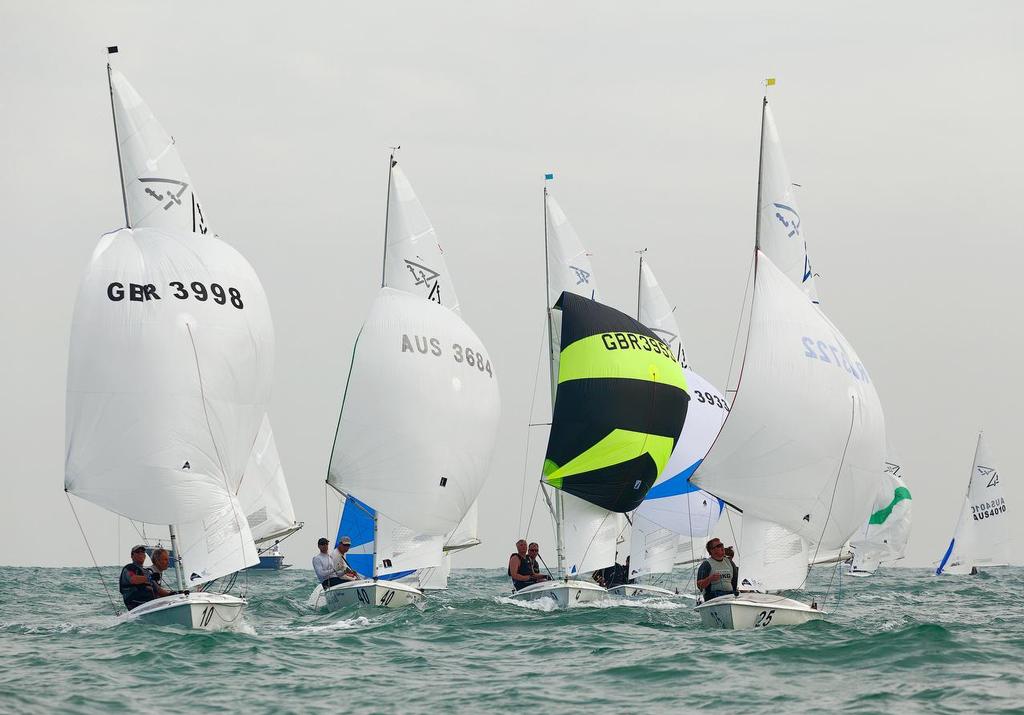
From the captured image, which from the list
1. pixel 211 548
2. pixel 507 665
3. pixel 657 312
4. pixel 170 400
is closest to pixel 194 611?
pixel 211 548

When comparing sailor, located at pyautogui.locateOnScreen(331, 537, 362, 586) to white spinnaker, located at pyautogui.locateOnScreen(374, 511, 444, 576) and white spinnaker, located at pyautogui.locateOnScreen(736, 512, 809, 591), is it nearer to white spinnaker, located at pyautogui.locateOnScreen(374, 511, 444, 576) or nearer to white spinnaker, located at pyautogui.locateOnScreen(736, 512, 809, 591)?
white spinnaker, located at pyautogui.locateOnScreen(374, 511, 444, 576)

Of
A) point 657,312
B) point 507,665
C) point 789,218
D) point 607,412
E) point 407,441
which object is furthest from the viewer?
point 657,312

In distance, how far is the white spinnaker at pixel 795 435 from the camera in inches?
775

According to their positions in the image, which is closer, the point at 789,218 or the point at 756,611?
the point at 756,611

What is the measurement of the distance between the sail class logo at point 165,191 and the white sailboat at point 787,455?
9278 mm

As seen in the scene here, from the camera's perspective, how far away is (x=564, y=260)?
29953 millimetres

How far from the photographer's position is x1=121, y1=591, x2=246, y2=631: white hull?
1842cm

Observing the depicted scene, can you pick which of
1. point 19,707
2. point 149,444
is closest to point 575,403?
point 149,444

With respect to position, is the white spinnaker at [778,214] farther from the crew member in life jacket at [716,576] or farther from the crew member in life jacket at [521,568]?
the crew member in life jacket at [521,568]

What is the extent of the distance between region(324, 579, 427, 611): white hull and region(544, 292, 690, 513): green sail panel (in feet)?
12.4

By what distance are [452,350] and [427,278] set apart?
6.94 ft

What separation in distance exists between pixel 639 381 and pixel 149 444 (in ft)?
33.3

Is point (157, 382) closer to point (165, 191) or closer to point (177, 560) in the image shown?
point (177, 560)

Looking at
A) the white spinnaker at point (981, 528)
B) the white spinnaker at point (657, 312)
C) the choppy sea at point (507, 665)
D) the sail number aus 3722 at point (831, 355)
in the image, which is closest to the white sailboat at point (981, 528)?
the white spinnaker at point (981, 528)
